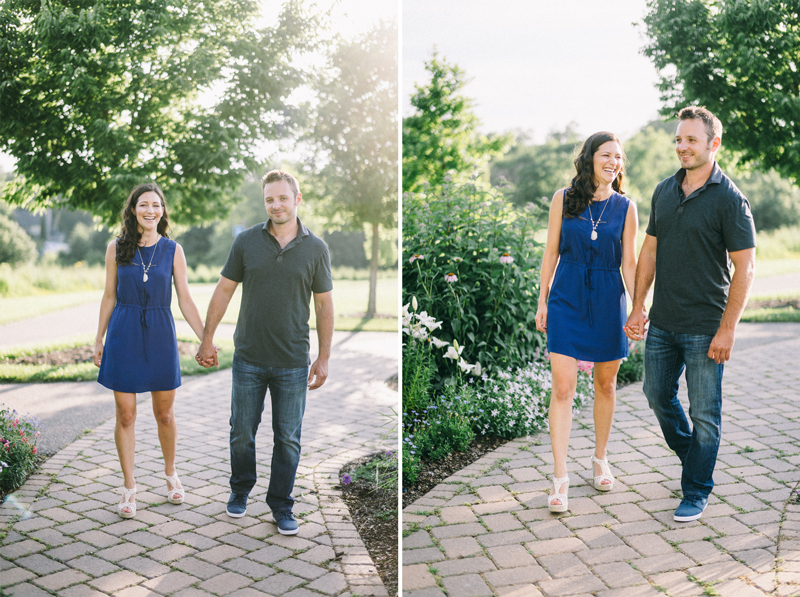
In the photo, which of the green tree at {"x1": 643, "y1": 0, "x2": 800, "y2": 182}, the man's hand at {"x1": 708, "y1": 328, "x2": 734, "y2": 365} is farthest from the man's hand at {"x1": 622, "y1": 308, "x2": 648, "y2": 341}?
the green tree at {"x1": 643, "y1": 0, "x2": 800, "y2": 182}

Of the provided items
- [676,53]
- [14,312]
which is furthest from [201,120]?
[676,53]

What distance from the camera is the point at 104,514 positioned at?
139 inches

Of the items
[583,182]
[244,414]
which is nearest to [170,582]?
[244,414]

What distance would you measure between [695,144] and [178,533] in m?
3.28

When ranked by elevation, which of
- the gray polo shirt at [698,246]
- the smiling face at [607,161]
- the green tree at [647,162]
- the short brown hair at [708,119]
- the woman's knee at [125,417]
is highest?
the green tree at [647,162]

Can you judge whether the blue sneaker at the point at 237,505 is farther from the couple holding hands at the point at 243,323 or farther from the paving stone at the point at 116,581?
the paving stone at the point at 116,581

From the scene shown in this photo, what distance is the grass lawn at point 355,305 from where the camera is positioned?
36.7 feet

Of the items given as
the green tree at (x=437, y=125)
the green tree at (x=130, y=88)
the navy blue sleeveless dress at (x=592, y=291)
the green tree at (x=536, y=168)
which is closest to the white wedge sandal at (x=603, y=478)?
the navy blue sleeveless dress at (x=592, y=291)

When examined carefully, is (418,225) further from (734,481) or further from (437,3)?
(734,481)

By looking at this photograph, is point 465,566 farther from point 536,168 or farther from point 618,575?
point 536,168

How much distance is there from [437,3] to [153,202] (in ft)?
9.45

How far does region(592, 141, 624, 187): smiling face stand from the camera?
349cm

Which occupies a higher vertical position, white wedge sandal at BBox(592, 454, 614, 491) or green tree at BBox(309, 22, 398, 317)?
green tree at BBox(309, 22, 398, 317)

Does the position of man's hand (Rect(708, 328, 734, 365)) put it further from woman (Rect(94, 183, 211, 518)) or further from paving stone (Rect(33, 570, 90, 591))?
paving stone (Rect(33, 570, 90, 591))
